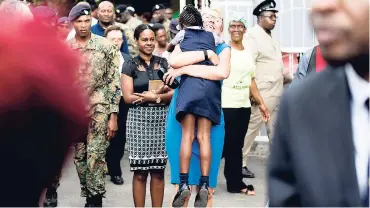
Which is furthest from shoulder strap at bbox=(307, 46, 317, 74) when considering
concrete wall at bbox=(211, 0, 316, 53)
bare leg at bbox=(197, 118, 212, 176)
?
concrete wall at bbox=(211, 0, 316, 53)

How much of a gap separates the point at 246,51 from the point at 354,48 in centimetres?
616

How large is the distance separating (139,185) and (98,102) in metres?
0.89

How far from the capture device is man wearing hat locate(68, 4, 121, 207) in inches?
293

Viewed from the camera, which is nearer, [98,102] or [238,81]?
[98,102]

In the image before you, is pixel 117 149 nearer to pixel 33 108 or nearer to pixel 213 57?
pixel 213 57

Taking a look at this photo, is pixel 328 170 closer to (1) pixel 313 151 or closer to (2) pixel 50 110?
(1) pixel 313 151

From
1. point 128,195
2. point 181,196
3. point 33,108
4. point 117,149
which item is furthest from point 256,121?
point 33,108

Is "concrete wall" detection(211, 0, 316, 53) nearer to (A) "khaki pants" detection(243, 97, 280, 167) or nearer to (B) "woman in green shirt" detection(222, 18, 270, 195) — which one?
(A) "khaki pants" detection(243, 97, 280, 167)

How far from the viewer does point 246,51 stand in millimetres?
8367

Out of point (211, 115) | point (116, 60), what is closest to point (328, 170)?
point (211, 115)

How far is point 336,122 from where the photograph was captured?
2.24m

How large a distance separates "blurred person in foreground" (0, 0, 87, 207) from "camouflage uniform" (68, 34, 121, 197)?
5.18 meters

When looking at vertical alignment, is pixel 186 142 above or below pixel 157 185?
above

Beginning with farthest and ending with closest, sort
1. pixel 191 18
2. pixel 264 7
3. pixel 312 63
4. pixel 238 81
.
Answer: pixel 264 7 < pixel 238 81 < pixel 191 18 < pixel 312 63
